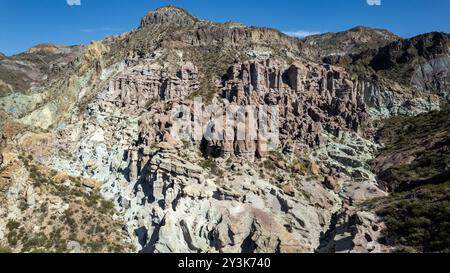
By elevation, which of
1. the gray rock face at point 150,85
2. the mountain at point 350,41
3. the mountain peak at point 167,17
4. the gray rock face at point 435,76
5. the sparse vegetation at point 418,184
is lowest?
the sparse vegetation at point 418,184

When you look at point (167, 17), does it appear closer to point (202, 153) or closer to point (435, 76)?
point (202, 153)

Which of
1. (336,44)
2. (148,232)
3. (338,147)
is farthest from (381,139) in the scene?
(336,44)

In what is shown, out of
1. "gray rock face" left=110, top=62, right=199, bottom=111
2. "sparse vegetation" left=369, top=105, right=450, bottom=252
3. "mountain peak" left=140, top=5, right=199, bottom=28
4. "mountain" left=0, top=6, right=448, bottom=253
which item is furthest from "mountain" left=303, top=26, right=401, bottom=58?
"gray rock face" left=110, top=62, right=199, bottom=111

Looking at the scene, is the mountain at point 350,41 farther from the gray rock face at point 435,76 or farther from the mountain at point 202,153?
the mountain at point 202,153

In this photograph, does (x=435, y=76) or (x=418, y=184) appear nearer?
(x=418, y=184)

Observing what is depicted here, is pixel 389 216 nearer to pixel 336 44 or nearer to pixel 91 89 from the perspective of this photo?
pixel 91 89

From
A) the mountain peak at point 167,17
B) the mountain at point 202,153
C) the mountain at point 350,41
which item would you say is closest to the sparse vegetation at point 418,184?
the mountain at point 202,153

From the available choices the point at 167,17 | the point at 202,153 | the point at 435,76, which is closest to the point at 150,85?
the point at 202,153
